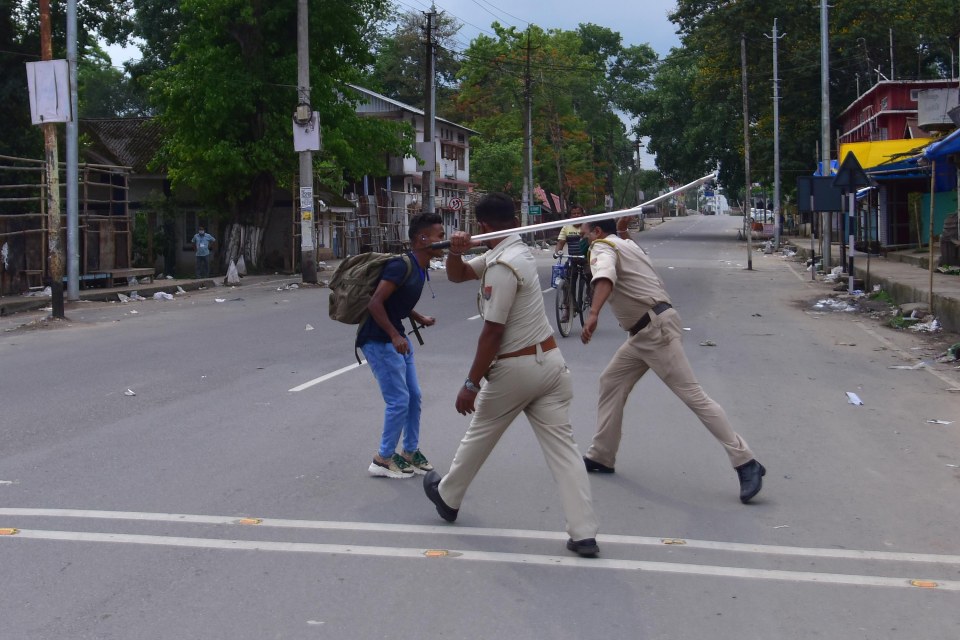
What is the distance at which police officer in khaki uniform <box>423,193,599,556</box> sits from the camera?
522 centimetres

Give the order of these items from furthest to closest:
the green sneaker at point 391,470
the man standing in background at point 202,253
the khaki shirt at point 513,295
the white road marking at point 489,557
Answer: the man standing in background at point 202,253 → the green sneaker at point 391,470 → the khaki shirt at point 513,295 → the white road marking at point 489,557

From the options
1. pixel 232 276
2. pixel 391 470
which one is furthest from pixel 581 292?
pixel 232 276

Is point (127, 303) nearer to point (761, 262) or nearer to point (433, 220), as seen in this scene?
point (433, 220)

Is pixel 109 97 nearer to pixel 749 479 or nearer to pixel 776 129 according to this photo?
pixel 776 129

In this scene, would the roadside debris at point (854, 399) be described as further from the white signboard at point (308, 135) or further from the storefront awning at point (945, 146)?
the white signboard at point (308, 135)

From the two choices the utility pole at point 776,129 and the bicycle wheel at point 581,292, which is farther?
the utility pole at point 776,129

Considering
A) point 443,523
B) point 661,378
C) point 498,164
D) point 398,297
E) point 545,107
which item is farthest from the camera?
point 545,107

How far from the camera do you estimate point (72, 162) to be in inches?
818

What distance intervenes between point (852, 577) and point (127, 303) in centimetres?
2049

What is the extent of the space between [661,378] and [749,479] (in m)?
0.84

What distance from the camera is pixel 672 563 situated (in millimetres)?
5176

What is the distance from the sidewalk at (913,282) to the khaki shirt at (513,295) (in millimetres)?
11131

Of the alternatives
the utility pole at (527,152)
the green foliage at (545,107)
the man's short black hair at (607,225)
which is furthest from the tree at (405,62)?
the man's short black hair at (607,225)

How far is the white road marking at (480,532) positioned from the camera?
17.5ft
